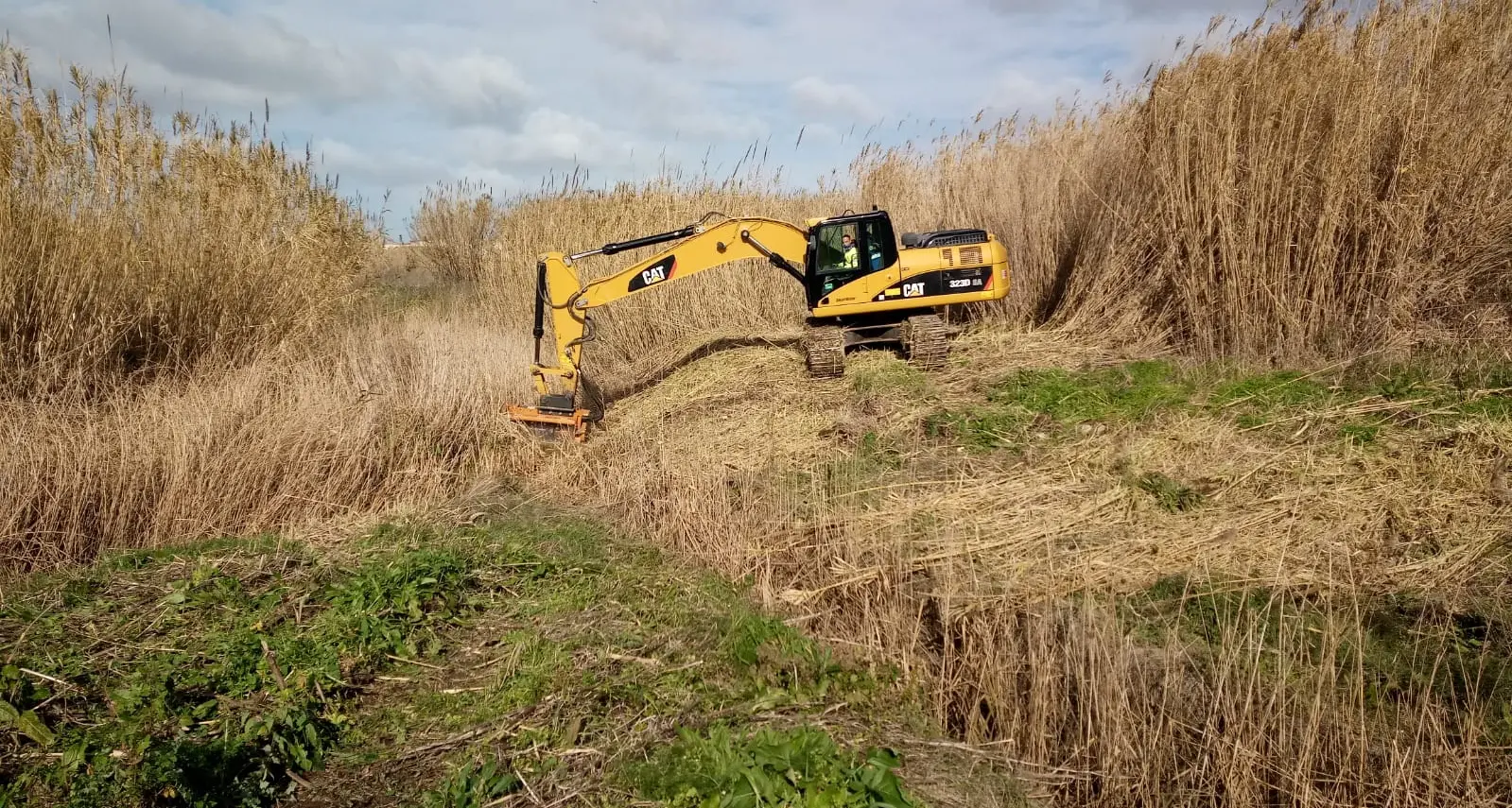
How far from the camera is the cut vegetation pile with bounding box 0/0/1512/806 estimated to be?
334 cm

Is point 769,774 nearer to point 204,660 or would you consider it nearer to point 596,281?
point 204,660

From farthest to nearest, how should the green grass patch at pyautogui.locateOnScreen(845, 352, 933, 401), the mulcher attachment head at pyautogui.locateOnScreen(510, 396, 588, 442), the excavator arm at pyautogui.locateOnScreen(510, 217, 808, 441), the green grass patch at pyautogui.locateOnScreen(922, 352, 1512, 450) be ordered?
the green grass patch at pyautogui.locateOnScreen(845, 352, 933, 401), the excavator arm at pyautogui.locateOnScreen(510, 217, 808, 441), the mulcher attachment head at pyautogui.locateOnScreen(510, 396, 588, 442), the green grass patch at pyautogui.locateOnScreen(922, 352, 1512, 450)

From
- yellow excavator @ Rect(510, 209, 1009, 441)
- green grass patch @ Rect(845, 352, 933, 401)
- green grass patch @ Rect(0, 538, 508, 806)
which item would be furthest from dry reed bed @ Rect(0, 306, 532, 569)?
green grass patch @ Rect(845, 352, 933, 401)

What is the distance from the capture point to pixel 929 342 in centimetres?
890

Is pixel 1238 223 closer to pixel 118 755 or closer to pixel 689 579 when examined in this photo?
pixel 689 579

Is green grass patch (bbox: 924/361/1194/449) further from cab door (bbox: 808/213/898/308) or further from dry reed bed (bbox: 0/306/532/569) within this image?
dry reed bed (bbox: 0/306/532/569)

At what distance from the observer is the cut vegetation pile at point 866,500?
3.34 meters

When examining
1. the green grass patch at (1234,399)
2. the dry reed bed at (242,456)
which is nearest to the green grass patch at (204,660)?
the dry reed bed at (242,456)

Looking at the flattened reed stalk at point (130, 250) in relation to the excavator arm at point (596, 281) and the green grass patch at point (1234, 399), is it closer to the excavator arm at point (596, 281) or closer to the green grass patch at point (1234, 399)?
the excavator arm at point (596, 281)

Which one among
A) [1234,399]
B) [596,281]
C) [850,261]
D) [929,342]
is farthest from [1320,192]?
[596,281]

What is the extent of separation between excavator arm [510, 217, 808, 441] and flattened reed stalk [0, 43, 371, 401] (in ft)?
8.50

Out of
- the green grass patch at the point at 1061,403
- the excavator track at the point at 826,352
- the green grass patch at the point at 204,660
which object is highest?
the excavator track at the point at 826,352

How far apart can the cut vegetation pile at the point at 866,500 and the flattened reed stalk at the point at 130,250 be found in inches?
1.5

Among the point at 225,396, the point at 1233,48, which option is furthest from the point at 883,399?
the point at 225,396
